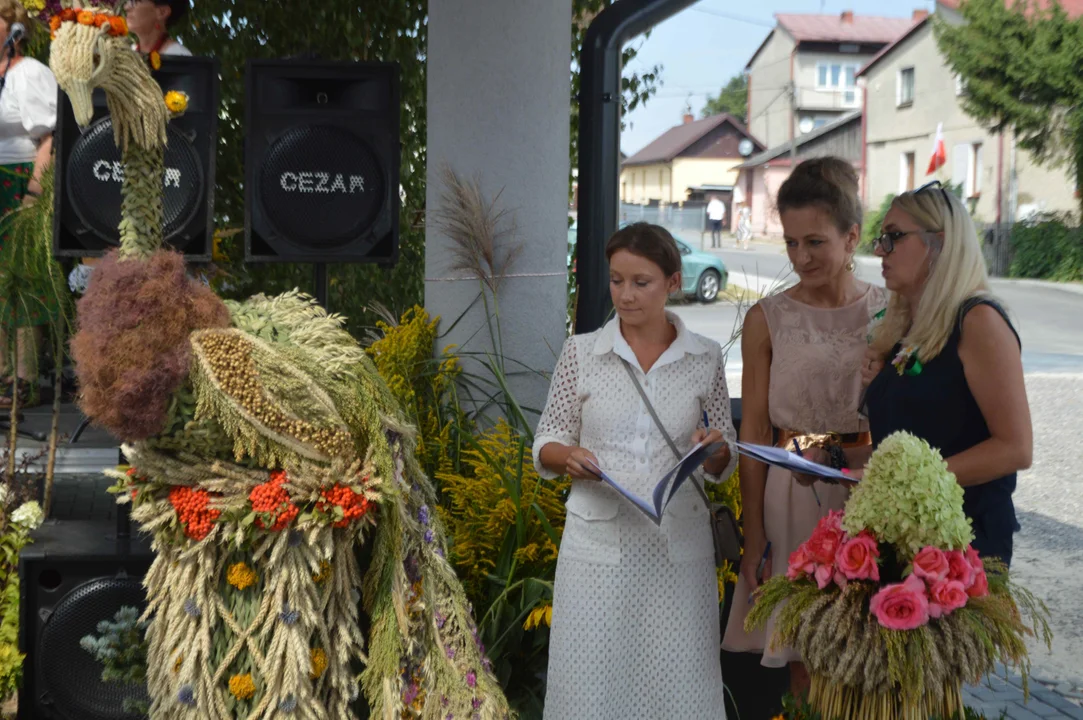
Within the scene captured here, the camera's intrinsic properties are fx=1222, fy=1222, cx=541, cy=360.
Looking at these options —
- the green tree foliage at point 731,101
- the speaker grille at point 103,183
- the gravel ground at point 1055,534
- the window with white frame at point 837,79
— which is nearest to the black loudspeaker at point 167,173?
the speaker grille at point 103,183

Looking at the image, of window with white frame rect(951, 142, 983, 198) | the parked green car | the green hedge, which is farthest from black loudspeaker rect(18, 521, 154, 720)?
window with white frame rect(951, 142, 983, 198)

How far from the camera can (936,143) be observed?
36.7 metres

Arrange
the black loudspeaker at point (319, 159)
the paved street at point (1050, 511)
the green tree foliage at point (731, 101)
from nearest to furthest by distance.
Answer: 1. the black loudspeaker at point (319, 159)
2. the paved street at point (1050, 511)
3. the green tree foliage at point (731, 101)

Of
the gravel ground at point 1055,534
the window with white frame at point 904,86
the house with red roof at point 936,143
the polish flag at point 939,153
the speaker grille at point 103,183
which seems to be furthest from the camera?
the window with white frame at point 904,86

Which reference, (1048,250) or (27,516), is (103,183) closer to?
(27,516)

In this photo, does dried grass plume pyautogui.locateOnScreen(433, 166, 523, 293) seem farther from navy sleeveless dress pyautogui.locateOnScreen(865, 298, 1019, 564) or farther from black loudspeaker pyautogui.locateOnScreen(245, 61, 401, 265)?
navy sleeveless dress pyautogui.locateOnScreen(865, 298, 1019, 564)

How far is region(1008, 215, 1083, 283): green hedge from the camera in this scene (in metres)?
27.2

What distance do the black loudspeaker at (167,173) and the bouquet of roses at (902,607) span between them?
2.65m

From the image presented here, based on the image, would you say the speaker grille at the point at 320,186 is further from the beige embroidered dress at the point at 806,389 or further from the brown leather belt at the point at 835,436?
the brown leather belt at the point at 835,436

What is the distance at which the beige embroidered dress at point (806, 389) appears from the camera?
2949 millimetres

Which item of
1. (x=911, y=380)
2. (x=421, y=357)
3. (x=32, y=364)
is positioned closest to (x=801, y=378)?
(x=911, y=380)

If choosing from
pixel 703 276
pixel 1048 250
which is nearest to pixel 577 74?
pixel 703 276

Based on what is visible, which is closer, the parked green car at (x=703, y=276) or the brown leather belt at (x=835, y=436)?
the brown leather belt at (x=835, y=436)

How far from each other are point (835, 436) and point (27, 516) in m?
2.26
